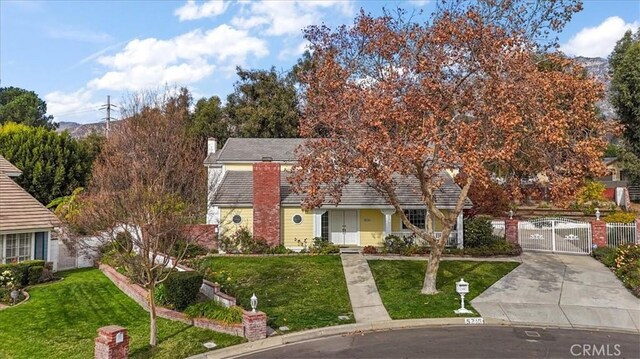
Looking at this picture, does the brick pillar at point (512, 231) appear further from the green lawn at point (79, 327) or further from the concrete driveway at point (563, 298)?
the green lawn at point (79, 327)

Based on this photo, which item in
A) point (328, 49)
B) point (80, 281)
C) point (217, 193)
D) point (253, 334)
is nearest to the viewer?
point (253, 334)

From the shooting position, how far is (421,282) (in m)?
18.4

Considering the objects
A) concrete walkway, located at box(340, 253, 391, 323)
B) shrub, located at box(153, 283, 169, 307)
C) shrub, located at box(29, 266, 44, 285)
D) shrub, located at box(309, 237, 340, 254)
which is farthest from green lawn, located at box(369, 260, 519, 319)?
shrub, located at box(29, 266, 44, 285)

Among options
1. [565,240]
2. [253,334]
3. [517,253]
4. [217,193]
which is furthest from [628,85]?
[253,334]

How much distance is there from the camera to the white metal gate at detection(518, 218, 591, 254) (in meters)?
23.6

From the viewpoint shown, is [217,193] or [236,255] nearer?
[236,255]

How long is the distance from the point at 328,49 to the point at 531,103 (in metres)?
6.86

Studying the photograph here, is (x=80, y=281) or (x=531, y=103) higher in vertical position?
(x=531, y=103)

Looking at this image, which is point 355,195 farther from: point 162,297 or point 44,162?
point 44,162

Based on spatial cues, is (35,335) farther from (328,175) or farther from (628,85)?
(628,85)

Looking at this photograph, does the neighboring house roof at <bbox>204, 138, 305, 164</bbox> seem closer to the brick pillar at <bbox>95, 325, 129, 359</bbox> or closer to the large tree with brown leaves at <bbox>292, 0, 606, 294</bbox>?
the large tree with brown leaves at <bbox>292, 0, 606, 294</bbox>

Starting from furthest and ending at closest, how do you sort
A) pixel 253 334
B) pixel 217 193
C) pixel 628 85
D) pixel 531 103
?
pixel 628 85 → pixel 217 193 → pixel 531 103 → pixel 253 334

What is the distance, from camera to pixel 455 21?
14477 mm

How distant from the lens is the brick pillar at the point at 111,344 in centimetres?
1059
